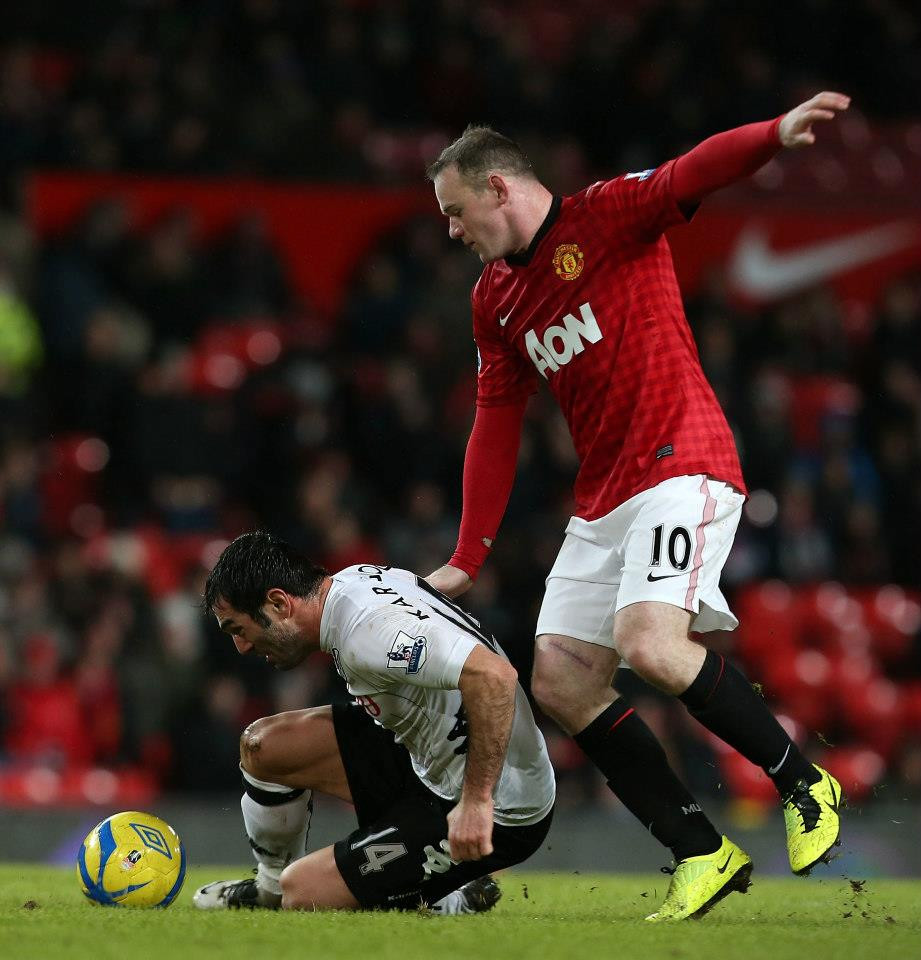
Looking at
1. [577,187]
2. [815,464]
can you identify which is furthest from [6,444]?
[815,464]

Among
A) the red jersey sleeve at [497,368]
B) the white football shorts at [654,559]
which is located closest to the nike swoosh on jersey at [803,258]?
the red jersey sleeve at [497,368]

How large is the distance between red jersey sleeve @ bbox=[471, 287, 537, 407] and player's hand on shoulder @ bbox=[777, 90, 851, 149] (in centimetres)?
125

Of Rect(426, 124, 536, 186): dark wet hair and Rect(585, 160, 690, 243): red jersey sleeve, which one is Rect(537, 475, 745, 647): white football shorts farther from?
Rect(426, 124, 536, 186): dark wet hair

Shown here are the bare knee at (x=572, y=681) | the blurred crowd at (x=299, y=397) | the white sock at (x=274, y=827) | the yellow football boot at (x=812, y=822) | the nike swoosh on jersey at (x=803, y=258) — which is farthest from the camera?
the nike swoosh on jersey at (x=803, y=258)

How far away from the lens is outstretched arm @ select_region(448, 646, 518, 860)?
14.2ft

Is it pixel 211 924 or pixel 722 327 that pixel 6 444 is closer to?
pixel 722 327

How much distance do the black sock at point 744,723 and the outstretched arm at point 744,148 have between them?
1295mm

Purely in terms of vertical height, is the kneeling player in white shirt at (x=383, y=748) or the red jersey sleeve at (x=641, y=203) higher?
the red jersey sleeve at (x=641, y=203)

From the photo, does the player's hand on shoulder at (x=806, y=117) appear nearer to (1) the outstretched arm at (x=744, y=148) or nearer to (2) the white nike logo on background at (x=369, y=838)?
(1) the outstretched arm at (x=744, y=148)

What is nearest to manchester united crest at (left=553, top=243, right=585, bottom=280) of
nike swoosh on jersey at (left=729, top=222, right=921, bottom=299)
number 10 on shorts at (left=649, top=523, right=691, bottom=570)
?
number 10 on shorts at (left=649, top=523, right=691, bottom=570)

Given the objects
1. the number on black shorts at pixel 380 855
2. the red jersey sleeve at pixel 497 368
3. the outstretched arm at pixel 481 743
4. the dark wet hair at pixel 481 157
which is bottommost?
the number on black shorts at pixel 380 855

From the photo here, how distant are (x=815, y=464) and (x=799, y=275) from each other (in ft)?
5.60

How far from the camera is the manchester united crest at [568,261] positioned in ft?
16.2

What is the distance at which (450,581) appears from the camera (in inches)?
209
